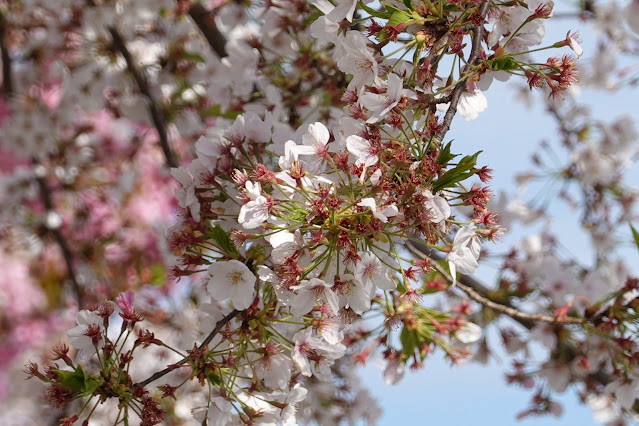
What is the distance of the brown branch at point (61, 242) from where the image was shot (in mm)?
3713

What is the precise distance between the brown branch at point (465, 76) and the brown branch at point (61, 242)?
2.92 m

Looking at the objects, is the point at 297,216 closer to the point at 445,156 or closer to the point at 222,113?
the point at 445,156

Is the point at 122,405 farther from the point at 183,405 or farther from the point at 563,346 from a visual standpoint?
the point at 183,405

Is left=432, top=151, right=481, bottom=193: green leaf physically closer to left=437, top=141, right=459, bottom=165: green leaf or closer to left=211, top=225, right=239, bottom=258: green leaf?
left=437, top=141, right=459, bottom=165: green leaf

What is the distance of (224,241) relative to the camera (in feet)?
4.64

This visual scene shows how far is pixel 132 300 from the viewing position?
4.88 feet

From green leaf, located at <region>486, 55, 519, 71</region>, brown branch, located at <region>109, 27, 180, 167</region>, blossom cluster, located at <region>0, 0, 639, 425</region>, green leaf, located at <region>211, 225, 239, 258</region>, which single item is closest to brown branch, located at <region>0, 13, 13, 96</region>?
brown branch, located at <region>109, 27, 180, 167</region>

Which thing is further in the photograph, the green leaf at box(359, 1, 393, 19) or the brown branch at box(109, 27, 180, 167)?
the brown branch at box(109, 27, 180, 167)

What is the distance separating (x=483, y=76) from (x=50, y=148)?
3.90 meters

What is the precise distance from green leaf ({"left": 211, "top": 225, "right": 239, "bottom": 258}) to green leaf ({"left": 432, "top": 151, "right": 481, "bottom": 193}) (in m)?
0.47

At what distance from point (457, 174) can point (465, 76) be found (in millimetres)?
224

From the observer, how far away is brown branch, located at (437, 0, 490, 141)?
1.27 metres

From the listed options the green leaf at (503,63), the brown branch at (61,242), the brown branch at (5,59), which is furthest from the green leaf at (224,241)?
the brown branch at (5,59)

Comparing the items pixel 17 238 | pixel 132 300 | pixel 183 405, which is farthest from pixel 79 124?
pixel 132 300
